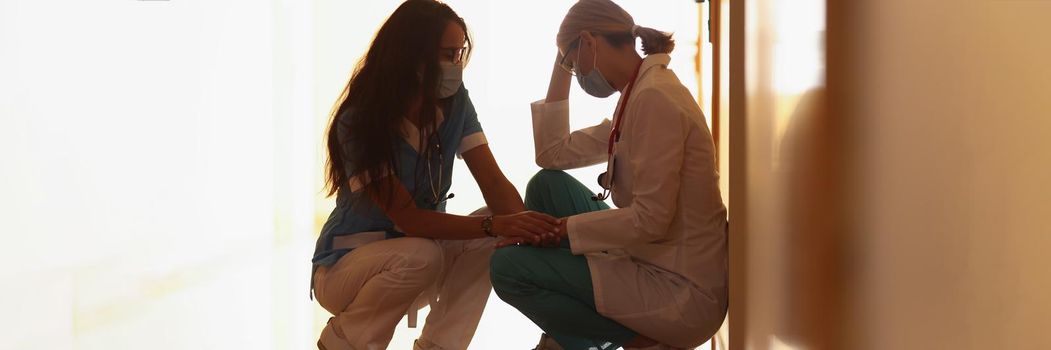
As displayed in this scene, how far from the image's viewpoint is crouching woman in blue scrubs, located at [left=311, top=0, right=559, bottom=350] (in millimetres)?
2295

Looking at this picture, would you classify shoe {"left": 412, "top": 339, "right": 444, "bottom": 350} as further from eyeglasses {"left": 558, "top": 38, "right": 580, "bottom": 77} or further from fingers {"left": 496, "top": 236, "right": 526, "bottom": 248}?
eyeglasses {"left": 558, "top": 38, "right": 580, "bottom": 77}

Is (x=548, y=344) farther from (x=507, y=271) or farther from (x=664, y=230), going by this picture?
(x=664, y=230)

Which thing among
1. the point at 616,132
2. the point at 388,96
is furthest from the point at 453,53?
the point at 616,132

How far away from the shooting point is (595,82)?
230 centimetres

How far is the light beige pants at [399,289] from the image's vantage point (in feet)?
7.50

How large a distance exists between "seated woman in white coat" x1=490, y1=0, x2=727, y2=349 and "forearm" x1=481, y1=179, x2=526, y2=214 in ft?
0.86

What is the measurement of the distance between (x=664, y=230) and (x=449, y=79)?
2.17ft

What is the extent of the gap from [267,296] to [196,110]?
4.00 feet

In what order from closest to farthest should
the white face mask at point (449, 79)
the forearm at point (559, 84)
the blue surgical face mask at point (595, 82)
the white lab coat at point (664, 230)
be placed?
the white lab coat at point (664, 230) → the blue surgical face mask at point (595, 82) → the white face mask at point (449, 79) → the forearm at point (559, 84)

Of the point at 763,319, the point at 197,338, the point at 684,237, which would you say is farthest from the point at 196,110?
the point at 763,319

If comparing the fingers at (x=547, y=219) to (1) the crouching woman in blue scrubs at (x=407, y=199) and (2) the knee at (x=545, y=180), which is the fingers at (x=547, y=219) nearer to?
(1) the crouching woman in blue scrubs at (x=407, y=199)

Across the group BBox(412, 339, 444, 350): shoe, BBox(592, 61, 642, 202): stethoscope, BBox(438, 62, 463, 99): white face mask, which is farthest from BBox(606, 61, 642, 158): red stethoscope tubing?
BBox(412, 339, 444, 350): shoe

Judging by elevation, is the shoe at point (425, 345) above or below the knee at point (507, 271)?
below

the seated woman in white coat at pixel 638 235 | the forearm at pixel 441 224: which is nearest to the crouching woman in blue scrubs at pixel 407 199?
the forearm at pixel 441 224
